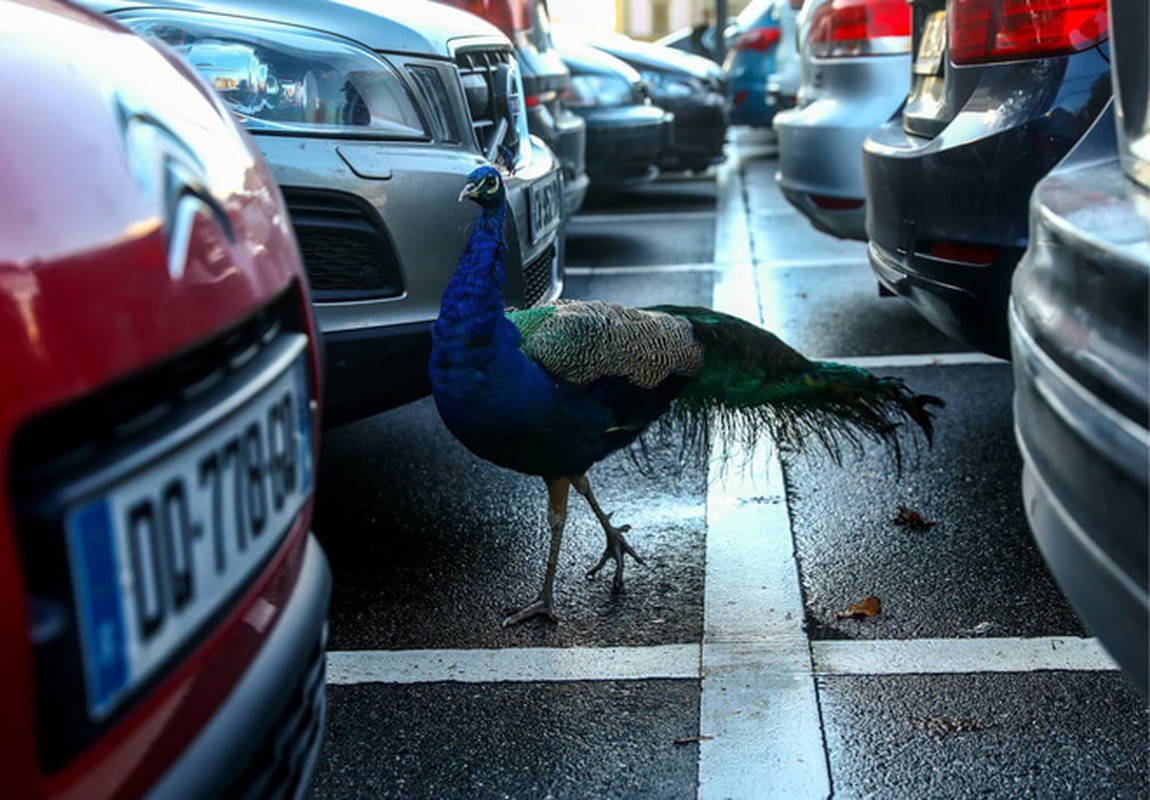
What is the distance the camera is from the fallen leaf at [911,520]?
3.68 meters

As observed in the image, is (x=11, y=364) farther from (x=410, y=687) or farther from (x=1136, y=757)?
(x=1136, y=757)

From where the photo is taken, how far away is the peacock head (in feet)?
10.1

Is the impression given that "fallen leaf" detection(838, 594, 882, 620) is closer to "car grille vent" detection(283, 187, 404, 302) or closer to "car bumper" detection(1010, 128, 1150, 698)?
"car bumper" detection(1010, 128, 1150, 698)

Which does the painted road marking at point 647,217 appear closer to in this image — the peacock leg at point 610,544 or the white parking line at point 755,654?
the white parking line at point 755,654

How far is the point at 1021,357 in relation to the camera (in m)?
2.03

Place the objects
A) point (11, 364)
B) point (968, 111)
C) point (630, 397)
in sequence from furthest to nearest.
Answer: point (968, 111), point (630, 397), point (11, 364)

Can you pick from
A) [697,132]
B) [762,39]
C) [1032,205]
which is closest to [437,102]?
[1032,205]

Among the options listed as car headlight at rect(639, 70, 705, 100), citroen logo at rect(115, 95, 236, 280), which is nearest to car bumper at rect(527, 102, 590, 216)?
car headlight at rect(639, 70, 705, 100)

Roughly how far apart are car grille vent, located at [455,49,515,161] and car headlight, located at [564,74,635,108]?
4080 mm

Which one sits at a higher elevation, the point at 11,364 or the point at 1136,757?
the point at 11,364

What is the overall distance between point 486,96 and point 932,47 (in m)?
1.34

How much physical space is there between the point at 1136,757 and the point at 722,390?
50.7 inches

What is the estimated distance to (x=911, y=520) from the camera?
3.70 metres

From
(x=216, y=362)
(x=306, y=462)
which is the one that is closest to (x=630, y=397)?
(x=306, y=462)
